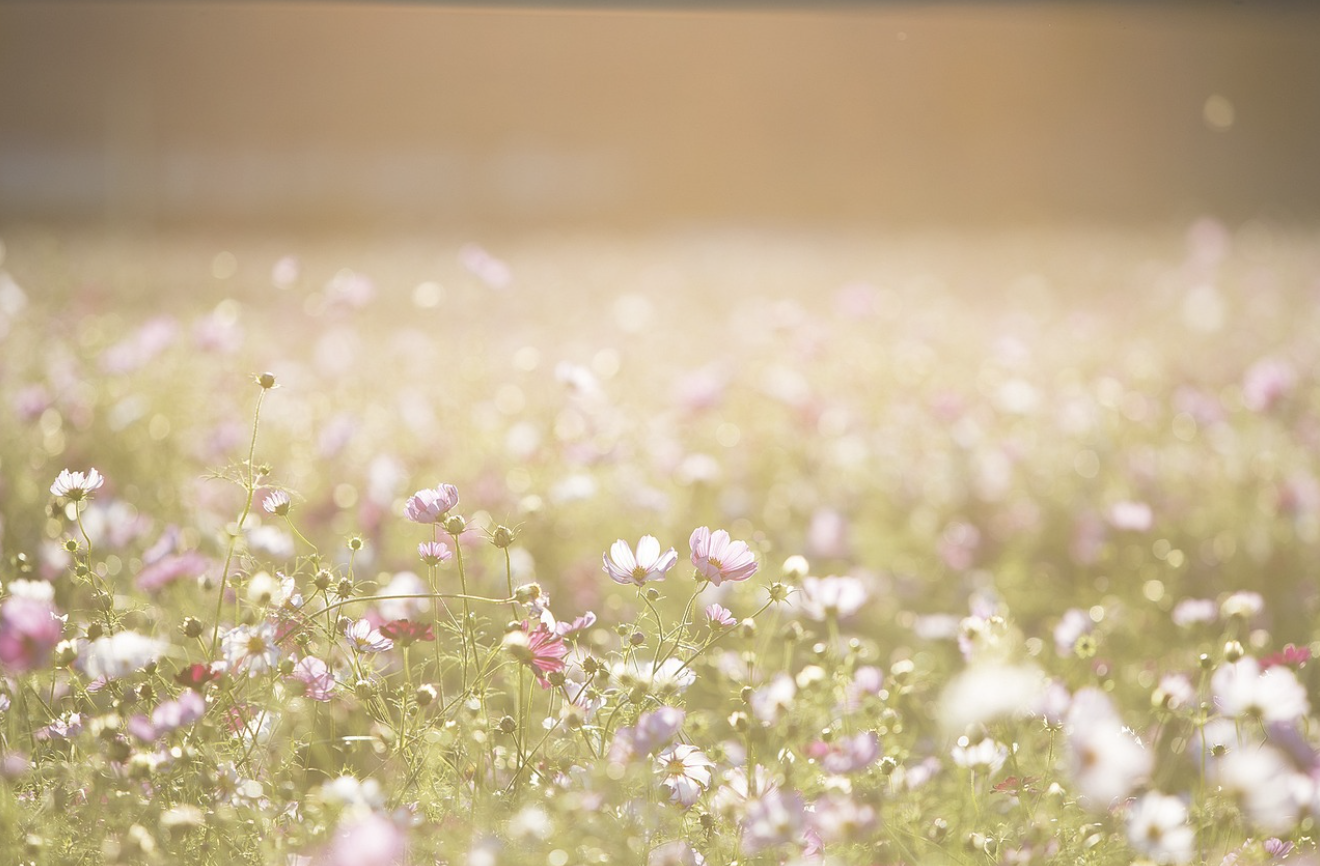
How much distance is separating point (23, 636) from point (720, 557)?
0.49m

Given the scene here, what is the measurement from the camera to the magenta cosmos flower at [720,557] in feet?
2.81

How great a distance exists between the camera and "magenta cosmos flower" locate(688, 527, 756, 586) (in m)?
0.86

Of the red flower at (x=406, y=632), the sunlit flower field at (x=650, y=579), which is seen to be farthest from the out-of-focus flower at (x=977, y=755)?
the red flower at (x=406, y=632)

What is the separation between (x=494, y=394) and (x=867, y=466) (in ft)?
2.58

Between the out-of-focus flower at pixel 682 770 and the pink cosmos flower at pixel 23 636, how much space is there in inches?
17.1

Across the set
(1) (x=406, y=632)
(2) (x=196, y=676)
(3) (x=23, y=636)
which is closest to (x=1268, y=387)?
(1) (x=406, y=632)

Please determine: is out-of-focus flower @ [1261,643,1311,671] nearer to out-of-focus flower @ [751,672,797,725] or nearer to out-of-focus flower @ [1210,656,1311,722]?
out-of-focus flower @ [1210,656,1311,722]

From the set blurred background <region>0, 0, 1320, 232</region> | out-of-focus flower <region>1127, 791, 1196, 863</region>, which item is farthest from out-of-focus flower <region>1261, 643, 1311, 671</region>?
blurred background <region>0, 0, 1320, 232</region>

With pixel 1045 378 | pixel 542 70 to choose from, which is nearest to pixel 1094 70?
pixel 542 70

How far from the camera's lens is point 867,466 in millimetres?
2086

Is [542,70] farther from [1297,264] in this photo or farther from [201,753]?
A: [201,753]

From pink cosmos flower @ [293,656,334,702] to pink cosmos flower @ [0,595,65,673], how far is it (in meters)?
0.19

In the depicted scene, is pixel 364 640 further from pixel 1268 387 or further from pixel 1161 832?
pixel 1268 387

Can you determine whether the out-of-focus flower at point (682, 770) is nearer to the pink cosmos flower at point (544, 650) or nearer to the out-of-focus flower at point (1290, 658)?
the pink cosmos flower at point (544, 650)
